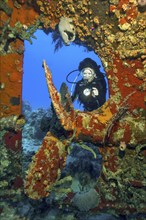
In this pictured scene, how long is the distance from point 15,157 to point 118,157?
2.17 metres

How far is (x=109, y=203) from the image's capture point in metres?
4.46

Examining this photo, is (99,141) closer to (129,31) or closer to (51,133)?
(51,133)

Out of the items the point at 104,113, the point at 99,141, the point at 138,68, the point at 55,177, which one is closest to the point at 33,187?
the point at 55,177

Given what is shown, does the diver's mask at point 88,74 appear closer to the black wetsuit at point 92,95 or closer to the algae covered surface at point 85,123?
the black wetsuit at point 92,95

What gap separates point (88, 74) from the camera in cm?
707

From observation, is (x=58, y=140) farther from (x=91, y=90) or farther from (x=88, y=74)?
(x=88, y=74)

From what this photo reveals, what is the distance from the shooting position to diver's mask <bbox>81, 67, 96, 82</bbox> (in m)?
7.01

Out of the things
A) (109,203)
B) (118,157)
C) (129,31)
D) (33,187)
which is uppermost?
(129,31)

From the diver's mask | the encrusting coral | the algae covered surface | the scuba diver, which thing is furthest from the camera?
the diver's mask

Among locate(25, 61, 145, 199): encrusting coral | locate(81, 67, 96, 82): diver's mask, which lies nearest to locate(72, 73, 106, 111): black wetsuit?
locate(81, 67, 96, 82): diver's mask

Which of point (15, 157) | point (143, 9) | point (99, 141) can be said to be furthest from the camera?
point (15, 157)

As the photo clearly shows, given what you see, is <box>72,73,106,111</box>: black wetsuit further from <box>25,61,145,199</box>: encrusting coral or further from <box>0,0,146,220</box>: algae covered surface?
<box>25,61,145,199</box>: encrusting coral

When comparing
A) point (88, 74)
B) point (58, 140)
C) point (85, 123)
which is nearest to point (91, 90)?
point (88, 74)

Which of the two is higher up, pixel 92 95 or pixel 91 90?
pixel 91 90
